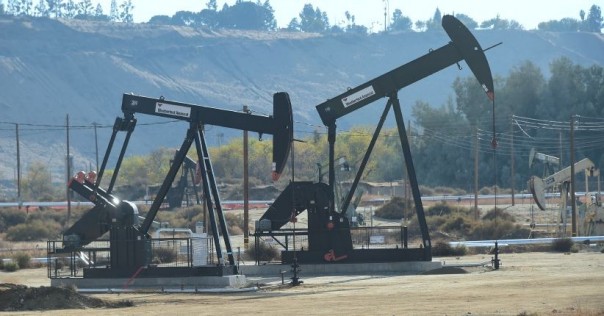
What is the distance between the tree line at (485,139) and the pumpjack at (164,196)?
58.0m

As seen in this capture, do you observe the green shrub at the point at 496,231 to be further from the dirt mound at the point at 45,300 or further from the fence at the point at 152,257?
the dirt mound at the point at 45,300

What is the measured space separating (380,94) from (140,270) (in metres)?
7.80

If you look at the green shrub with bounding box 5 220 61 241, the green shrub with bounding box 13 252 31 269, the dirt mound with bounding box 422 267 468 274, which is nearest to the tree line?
the green shrub with bounding box 5 220 61 241

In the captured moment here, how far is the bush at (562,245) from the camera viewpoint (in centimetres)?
4522

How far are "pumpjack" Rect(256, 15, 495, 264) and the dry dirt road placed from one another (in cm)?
183

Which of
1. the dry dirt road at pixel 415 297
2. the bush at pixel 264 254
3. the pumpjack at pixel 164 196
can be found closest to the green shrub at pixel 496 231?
the bush at pixel 264 254

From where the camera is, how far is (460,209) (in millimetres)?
71938

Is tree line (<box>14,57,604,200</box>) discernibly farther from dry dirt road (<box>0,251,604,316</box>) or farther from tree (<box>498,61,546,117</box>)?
dry dirt road (<box>0,251,604,316</box>)

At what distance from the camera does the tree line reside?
99.9 meters

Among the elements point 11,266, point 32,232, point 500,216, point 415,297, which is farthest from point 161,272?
point 500,216

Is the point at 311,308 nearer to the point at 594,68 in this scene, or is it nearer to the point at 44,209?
the point at 44,209

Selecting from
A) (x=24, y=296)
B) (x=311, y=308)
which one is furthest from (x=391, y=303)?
(x=24, y=296)

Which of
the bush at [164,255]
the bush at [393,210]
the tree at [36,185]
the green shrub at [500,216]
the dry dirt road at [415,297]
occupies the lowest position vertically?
the dry dirt road at [415,297]

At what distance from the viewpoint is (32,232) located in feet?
218
